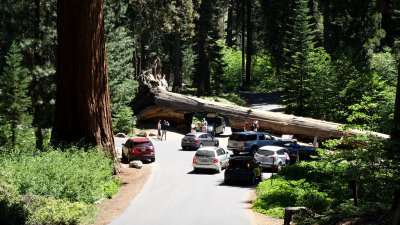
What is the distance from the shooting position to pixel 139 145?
81.5 ft

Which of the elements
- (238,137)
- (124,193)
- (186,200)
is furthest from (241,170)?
(238,137)

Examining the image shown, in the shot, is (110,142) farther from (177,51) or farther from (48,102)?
(177,51)

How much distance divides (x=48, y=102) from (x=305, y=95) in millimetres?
23807

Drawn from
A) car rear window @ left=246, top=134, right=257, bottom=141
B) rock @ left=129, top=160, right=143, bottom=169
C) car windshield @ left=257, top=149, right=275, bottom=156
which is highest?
car rear window @ left=246, top=134, right=257, bottom=141

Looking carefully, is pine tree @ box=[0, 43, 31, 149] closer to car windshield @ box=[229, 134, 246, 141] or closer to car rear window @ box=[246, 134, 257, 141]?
car windshield @ box=[229, 134, 246, 141]

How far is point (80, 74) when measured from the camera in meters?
18.5

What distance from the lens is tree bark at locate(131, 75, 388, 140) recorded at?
31.0m

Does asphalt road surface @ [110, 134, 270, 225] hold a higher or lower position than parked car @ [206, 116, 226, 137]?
lower

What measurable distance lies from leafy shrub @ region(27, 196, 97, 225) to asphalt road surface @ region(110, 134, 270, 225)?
1593mm

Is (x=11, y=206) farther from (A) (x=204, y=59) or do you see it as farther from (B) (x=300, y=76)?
(A) (x=204, y=59)

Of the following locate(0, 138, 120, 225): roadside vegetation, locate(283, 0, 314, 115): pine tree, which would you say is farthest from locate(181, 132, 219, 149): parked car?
locate(0, 138, 120, 225): roadside vegetation

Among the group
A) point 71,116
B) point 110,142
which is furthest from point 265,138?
point 71,116

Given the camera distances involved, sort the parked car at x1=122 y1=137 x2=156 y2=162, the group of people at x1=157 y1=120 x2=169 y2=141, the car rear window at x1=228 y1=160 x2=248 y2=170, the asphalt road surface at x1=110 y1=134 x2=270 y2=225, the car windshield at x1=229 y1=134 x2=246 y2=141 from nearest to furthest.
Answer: the asphalt road surface at x1=110 y1=134 x2=270 y2=225 < the car rear window at x1=228 y1=160 x2=248 y2=170 < the parked car at x1=122 y1=137 x2=156 y2=162 < the car windshield at x1=229 y1=134 x2=246 y2=141 < the group of people at x1=157 y1=120 x2=169 y2=141

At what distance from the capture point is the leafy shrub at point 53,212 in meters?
10.7
